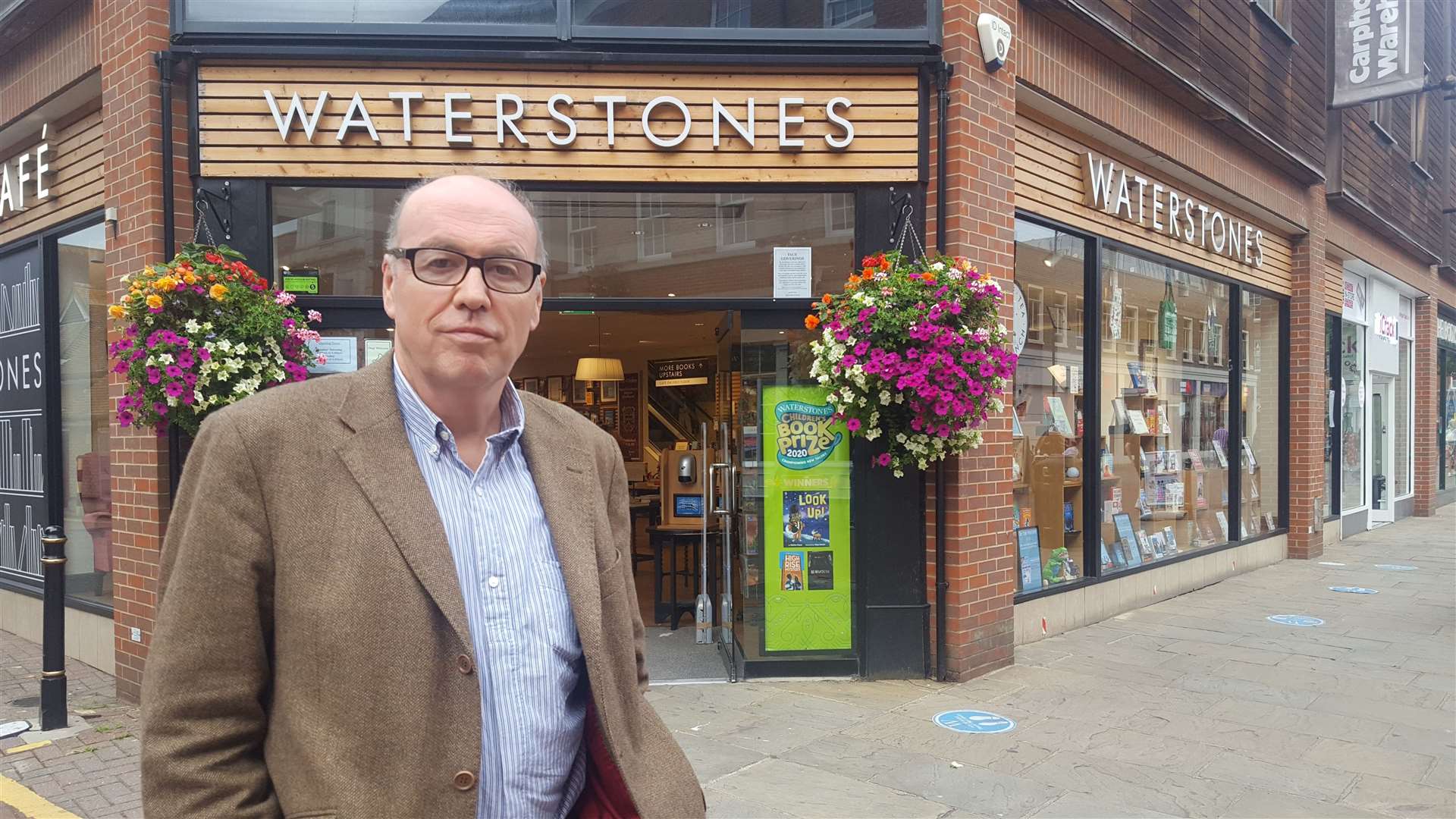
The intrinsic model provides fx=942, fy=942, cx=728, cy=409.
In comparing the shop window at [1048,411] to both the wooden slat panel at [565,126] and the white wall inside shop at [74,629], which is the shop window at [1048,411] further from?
the white wall inside shop at [74,629]

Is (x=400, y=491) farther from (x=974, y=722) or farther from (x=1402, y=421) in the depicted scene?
(x=1402, y=421)

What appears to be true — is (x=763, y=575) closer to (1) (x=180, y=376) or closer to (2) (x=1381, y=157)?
(1) (x=180, y=376)

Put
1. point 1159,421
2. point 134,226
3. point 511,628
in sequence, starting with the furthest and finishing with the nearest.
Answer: point 1159,421
point 134,226
point 511,628

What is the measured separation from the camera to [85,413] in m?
7.17

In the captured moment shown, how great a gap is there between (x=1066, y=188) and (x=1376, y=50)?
22.9 ft

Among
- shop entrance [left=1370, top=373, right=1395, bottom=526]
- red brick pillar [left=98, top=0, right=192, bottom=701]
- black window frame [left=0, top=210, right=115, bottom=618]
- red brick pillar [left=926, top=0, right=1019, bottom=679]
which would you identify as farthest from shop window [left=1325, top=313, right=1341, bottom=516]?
black window frame [left=0, top=210, right=115, bottom=618]

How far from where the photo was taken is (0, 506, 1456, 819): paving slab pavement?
4340 mm

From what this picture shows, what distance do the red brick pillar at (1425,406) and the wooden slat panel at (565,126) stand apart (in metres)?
16.6

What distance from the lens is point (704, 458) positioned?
742 centimetres

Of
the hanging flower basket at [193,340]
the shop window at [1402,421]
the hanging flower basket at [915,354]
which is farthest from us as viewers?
the shop window at [1402,421]

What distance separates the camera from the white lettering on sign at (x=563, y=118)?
229 inches

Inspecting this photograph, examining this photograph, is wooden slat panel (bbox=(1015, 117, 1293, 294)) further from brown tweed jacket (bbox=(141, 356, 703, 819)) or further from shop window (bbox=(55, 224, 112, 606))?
shop window (bbox=(55, 224, 112, 606))

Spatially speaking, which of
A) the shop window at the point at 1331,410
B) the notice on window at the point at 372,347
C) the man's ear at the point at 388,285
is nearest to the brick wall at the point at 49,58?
the notice on window at the point at 372,347

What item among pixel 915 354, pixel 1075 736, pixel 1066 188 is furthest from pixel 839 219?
pixel 1075 736
